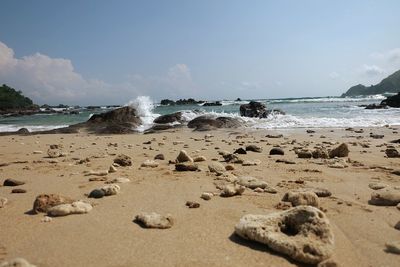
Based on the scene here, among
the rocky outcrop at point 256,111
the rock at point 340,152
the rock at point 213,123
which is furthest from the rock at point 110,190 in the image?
the rocky outcrop at point 256,111

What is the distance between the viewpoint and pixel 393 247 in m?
2.33

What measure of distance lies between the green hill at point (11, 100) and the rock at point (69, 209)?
241 feet

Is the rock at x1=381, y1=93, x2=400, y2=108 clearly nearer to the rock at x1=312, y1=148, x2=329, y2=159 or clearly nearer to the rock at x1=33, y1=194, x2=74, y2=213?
the rock at x1=312, y1=148, x2=329, y2=159

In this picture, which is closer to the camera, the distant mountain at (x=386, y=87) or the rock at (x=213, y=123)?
the rock at (x=213, y=123)

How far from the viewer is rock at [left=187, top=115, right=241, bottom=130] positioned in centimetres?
1537

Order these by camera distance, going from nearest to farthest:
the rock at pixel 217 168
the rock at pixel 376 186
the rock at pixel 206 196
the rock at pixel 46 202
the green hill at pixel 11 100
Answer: the rock at pixel 46 202, the rock at pixel 206 196, the rock at pixel 376 186, the rock at pixel 217 168, the green hill at pixel 11 100

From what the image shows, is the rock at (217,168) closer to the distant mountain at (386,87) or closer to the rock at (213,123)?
the rock at (213,123)

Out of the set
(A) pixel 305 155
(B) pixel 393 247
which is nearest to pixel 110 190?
(B) pixel 393 247

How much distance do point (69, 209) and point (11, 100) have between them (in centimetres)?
8109

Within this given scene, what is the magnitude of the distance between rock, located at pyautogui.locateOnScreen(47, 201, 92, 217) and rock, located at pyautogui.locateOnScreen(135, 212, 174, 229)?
1.82 feet

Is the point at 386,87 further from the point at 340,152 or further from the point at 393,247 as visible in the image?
the point at 393,247

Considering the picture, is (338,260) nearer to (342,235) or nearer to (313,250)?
(313,250)

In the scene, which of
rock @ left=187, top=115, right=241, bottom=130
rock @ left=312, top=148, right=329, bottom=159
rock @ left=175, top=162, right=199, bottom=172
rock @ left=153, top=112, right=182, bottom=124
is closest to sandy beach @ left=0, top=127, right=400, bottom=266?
rock @ left=175, top=162, right=199, bottom=172

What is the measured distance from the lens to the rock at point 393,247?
2309mm
